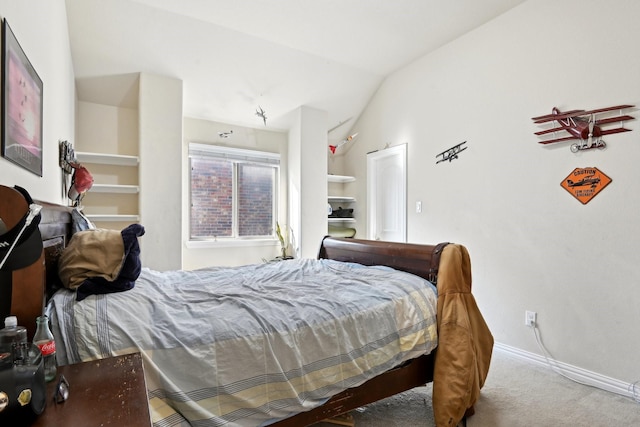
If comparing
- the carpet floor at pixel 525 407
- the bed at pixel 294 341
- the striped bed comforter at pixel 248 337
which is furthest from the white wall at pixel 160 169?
the carpet floor at pixel 525 407

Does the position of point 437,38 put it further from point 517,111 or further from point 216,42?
point 216,42

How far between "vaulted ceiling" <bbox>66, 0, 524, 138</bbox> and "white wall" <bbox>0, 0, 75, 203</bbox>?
1.12ft

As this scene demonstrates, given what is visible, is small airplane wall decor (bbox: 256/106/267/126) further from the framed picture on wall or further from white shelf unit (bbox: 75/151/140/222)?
the framed picture on wall

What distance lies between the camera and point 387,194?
172 inches

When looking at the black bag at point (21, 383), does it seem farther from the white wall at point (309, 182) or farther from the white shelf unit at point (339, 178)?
the white shelf unit at point (339, 178)

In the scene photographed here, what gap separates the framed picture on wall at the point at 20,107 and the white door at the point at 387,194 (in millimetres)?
3403

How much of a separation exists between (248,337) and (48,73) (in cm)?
204

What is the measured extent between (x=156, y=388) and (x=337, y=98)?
401cm

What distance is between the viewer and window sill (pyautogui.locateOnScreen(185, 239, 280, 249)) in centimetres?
409

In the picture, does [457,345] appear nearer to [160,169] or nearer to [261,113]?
[160,169]

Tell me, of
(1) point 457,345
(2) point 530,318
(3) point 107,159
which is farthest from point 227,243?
(2) point 530,318

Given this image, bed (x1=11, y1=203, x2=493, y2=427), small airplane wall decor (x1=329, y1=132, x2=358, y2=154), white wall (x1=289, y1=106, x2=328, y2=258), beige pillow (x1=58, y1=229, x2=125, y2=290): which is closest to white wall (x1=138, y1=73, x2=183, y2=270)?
bed (x1=11, y1=203, x2=493, y2=427)

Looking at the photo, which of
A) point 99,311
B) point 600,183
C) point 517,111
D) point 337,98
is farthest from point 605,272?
point 337,98

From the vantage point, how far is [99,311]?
114 cm
